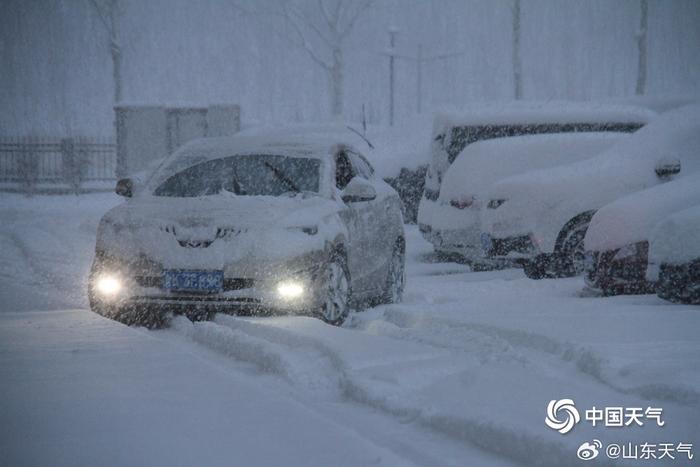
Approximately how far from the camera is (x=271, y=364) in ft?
17.4

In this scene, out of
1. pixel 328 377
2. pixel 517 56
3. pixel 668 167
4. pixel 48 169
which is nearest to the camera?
pixel 328 377

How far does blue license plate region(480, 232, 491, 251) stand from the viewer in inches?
388

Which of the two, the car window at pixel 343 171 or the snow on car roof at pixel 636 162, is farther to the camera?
the snow on car roof at pixel 636 162

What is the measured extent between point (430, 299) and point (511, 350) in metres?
3.28

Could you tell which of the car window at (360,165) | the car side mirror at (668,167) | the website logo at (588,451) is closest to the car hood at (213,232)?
the car window at (360,165)

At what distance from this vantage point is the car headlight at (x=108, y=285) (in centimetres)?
670

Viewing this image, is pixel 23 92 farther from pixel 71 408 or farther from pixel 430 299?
pixel 71 408

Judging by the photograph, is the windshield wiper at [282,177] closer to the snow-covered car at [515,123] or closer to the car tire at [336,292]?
the car tire at [336,292]

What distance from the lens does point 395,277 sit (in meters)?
8.77

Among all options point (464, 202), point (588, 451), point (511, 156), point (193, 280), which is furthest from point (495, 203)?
point (588, 451)

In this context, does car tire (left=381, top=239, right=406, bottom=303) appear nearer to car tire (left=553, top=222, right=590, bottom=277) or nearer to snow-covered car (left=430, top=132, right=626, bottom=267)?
snow-covered car (left=430, top=132, right=626, bottom=267)

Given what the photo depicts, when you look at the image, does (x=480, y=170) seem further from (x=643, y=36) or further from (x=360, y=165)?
(x=643, y=36)

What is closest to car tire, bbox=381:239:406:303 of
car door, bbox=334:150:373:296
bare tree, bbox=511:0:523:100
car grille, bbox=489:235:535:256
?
car door, bbox=334:150:373:296

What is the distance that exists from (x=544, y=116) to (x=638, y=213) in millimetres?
5711
